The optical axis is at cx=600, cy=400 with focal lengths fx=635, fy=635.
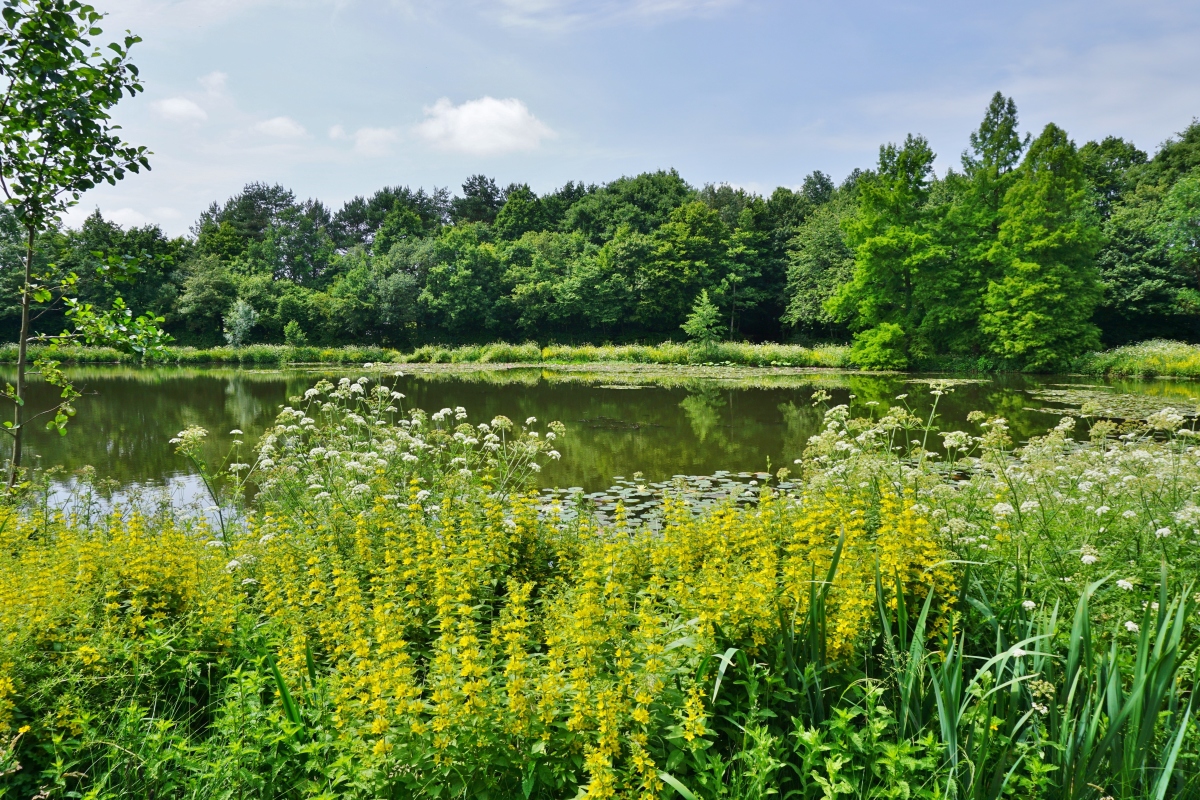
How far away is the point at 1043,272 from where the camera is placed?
26875 mm

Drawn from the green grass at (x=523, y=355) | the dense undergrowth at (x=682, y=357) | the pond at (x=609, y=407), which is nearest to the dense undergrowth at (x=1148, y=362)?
the dense undergrowth at (x=682, y=357)

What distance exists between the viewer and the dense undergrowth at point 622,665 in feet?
6.23

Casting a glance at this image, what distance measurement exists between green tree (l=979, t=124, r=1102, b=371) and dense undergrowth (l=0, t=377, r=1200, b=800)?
26.7 metres

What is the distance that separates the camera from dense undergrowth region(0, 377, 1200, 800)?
1899 millimetres

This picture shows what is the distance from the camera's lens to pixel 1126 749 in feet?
5.95

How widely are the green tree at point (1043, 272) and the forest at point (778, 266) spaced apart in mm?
88

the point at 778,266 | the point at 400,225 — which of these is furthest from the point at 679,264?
the point at 400,225

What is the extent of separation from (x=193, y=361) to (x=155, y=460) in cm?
2742

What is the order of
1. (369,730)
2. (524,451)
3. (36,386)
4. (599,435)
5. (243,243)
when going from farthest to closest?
(243,243) < (36,386) < (599,435) < (524,451) < (369,730)

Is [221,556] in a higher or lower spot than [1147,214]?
lower

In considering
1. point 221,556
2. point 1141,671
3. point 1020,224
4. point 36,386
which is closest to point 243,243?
point 36,386

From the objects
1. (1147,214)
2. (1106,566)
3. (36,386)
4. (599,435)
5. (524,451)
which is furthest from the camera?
(1147,214)

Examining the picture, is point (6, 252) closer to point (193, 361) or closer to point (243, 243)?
point (193, 361)

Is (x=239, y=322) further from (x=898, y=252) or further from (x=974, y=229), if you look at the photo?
(x=974, y=229)
